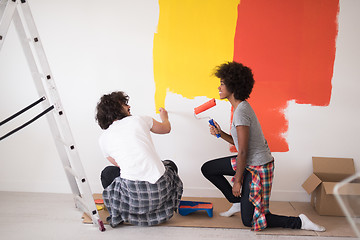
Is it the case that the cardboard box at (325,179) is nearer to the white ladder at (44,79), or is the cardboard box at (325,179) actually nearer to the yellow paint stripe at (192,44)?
the yellow paint stripe at (192,44)

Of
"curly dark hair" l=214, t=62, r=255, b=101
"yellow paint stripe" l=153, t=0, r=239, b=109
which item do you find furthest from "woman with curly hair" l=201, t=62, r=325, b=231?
"yellow paint stripe" l=153, t=0, r=239, b=109

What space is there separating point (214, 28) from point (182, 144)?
0.91 m

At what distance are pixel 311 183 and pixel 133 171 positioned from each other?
129 cm

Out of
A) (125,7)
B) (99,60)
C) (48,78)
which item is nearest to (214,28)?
(125,7)

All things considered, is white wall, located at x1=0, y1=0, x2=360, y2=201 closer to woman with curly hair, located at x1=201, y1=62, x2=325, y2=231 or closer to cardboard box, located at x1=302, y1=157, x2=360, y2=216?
cardboard box, located at x1=302, y1=157, x2=360, y2=216

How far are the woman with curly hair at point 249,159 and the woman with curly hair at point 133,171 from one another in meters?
0.46

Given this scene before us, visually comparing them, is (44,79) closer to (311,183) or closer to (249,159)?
(249,159)

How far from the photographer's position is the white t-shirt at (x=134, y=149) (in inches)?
81.1

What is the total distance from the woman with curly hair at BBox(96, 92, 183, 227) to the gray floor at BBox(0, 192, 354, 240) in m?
0.09

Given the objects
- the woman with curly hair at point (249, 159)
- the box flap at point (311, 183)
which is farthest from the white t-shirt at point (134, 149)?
the box flap at point (311, 183)

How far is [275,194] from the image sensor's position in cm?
271

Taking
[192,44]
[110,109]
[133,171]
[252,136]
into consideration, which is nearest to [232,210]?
[252,136]

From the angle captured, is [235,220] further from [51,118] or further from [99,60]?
[99,60]

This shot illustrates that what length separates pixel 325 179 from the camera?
2.60m
